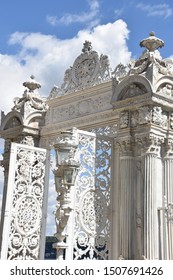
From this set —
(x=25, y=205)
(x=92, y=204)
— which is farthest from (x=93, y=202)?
(x=25, y=205)

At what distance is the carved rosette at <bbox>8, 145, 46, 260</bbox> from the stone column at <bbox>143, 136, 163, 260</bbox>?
2475 mm

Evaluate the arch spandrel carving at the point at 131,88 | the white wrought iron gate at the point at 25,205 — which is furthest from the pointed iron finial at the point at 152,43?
the white wrought iron gate at the point at 25,205

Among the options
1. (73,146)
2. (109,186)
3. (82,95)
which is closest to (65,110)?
(82,95)

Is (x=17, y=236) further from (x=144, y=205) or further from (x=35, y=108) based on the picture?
(x=35, y=108)

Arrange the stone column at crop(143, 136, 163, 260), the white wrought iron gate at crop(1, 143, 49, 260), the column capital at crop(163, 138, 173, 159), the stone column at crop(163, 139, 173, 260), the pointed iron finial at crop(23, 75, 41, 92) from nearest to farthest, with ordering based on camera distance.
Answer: the stone column at crop(143, 136, 163, 260) < the stone column at crop(163, 139, 173, 260) < the column capital at crop(163, 138, 173, 159) < the white wrought iron gate at crop(1, 143, 49, 260) < the pointed iron finial at crop(23, 75, 41, 92)

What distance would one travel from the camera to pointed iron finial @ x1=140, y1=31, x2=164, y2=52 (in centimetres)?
1025

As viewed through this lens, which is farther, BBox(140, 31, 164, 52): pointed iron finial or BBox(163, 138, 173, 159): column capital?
BBox(140, 31, 164, 52): pointed iron finial

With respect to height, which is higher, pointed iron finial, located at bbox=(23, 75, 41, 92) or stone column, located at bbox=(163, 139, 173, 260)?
pointed iron finial, located at bbox=(23, 75, 41, 92)

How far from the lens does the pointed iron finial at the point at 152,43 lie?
10.2 m

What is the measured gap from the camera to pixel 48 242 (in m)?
12.5

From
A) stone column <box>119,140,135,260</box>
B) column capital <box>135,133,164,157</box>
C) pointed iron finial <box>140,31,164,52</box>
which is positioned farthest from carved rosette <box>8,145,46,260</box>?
pointed iron finial <box>140,31,164,52</box>

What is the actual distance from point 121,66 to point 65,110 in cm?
192

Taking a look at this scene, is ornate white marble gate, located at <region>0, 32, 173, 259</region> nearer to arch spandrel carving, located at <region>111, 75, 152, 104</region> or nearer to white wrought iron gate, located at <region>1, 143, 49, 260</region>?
arch spandrel carving, located at <region>111, 75, 152, 104</region>

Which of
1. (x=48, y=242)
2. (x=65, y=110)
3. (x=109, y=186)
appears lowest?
(x=48, y=242)
